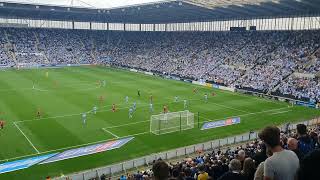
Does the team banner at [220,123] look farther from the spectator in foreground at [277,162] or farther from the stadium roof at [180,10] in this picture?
the spectator in foreground at [277,162]

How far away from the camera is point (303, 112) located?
41125 millimetres

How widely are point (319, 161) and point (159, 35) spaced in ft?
310

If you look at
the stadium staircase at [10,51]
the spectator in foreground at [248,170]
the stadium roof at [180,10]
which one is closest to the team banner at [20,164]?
the spectator in foreground at [248,170]

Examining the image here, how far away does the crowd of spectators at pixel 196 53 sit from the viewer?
55.2 metres

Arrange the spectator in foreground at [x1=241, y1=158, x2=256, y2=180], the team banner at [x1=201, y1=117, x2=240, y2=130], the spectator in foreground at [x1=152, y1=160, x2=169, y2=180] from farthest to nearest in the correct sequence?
the team banner at [x1=201, y1=117, x2=240, y2=130]
the spectator in foreground at [x1=241, y1=158, x2=256, y2=180]
the spectator in foreground at [x1=152, y1=160, x2=169, y2=180]

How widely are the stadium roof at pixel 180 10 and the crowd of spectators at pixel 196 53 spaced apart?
174 inches

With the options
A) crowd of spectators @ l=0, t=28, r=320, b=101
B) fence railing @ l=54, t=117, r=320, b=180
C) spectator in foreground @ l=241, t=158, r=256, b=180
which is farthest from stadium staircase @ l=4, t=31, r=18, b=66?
spectator in foreground @ l=241, t=158, r=256, b=180

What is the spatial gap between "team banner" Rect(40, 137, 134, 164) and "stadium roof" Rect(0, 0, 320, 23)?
121ft

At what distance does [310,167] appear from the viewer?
5.50 m

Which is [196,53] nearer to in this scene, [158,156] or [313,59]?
[313,59]

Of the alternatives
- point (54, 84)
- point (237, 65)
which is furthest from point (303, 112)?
point (54, 84)

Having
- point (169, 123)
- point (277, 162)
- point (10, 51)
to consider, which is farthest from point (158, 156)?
point (10, 51)

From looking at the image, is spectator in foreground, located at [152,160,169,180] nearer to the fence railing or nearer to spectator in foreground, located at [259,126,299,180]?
spectator in foreground, located at [259,126,299,180]

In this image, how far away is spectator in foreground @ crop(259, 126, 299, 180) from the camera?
192 inches
